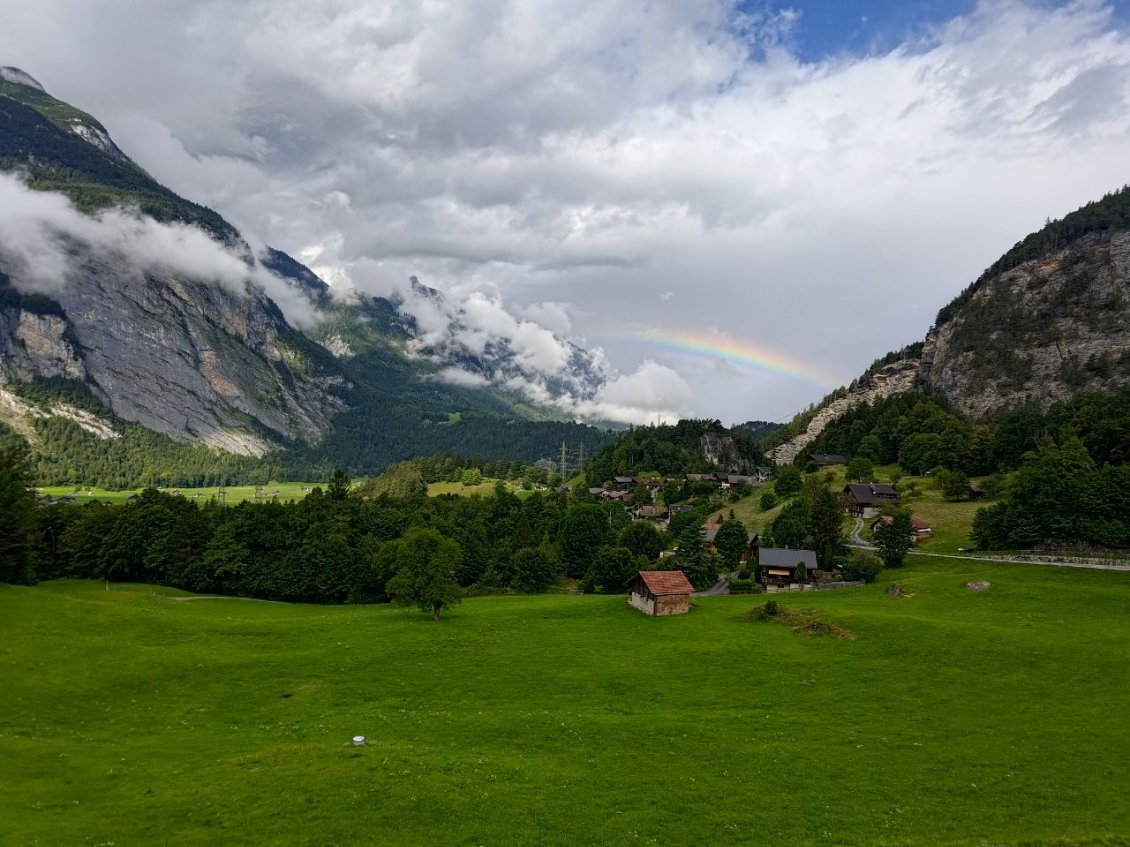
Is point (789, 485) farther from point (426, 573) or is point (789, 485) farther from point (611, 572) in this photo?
point (426, 573)

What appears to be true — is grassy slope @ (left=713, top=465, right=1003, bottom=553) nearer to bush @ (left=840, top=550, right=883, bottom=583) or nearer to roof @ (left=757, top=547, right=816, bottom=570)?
bush @ (left=840, top=550, right=883, bottom=583)

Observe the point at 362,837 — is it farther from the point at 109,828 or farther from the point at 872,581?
the point at 872,581

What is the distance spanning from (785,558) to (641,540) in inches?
1168

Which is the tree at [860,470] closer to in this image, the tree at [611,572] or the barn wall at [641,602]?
the tree at [611,572]

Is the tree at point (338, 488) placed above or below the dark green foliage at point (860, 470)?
below

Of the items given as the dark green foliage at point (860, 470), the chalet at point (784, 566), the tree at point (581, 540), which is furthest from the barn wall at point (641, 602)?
the dark green foliage at point (860, 470)

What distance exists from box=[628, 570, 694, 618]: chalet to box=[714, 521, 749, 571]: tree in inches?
1263

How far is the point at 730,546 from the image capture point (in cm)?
10506

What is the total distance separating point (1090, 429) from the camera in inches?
5012

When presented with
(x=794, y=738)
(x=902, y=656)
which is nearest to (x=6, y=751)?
(x=794, y=738)

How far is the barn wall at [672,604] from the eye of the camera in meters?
69.1

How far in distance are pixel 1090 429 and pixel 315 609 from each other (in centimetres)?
14744

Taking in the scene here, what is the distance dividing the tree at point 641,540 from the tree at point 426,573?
155ft

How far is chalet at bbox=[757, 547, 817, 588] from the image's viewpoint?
8838 cm
